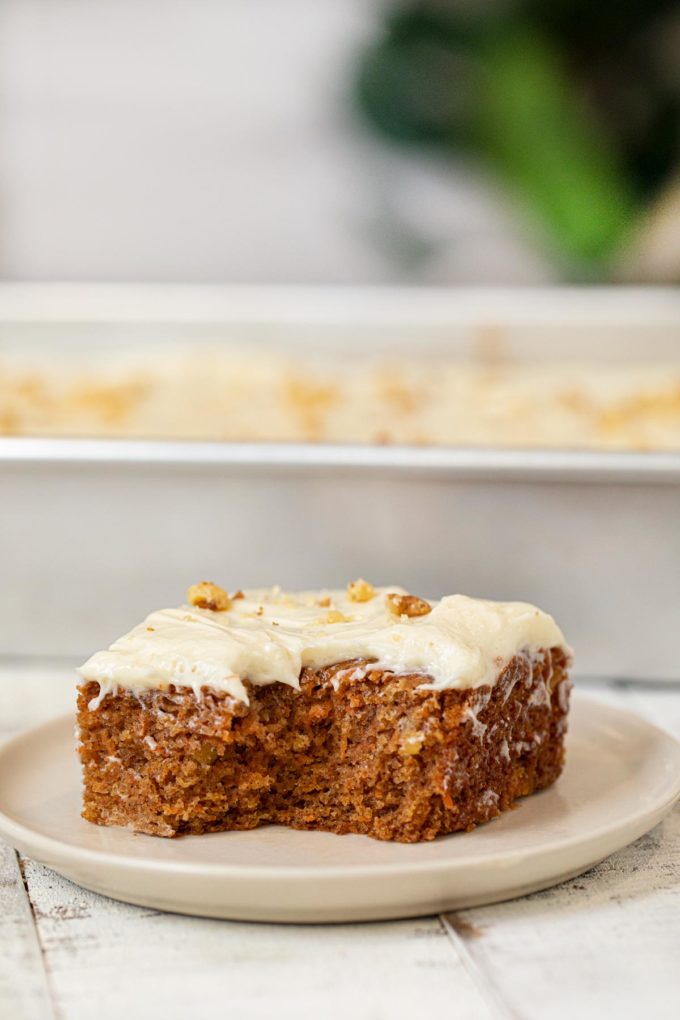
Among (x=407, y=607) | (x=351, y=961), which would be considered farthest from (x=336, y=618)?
(x=351, y=961)

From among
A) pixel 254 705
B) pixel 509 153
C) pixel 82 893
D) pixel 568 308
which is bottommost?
pixel 82 893

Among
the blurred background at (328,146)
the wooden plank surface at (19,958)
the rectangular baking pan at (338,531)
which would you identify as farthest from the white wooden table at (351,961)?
the blurred background at (328,146)

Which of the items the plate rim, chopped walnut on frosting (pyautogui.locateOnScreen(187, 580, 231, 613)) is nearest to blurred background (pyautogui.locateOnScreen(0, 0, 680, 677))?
chopped walnut on frosting (pyautogui.locateOnScreen(187, 580, 231, 613))

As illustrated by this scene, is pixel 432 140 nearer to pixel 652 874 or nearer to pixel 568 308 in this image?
pixel 568 308

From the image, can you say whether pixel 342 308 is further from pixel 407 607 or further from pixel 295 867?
pixel 295 867

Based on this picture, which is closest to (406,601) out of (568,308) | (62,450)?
(62,450)

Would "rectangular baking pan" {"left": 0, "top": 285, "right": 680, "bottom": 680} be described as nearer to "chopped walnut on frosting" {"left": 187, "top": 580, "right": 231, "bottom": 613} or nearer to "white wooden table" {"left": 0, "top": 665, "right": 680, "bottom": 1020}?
"chopped walnut on frosting" {"left": 187, "top": 580, "right": 231, "bottom": 613}
